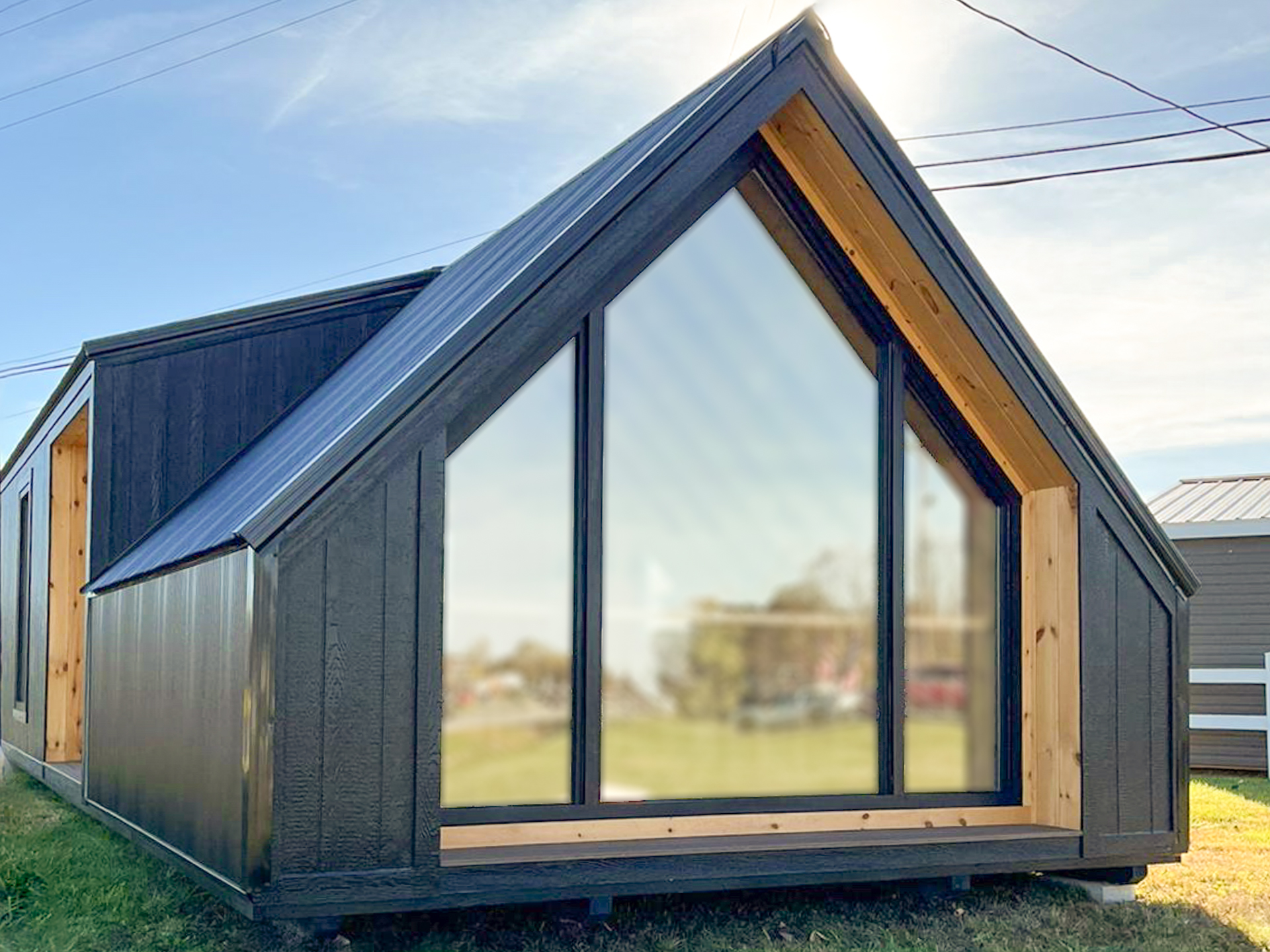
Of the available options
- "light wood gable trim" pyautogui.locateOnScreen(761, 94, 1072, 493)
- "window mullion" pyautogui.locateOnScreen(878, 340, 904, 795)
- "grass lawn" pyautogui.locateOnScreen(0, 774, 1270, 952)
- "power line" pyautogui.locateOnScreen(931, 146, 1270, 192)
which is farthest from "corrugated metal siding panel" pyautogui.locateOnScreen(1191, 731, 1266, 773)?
"window mullion" pyautogui.locateOnScreen(878, 340, 904, 795)

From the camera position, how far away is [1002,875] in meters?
6.91

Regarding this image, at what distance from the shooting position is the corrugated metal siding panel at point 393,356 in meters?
5.38

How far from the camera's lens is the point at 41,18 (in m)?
15.0

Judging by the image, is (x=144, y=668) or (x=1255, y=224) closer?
(x=144, y=668)

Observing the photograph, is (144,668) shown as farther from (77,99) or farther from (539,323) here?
(77,99)

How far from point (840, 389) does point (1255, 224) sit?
6.39m

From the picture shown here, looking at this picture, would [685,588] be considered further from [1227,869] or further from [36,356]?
[36,356]

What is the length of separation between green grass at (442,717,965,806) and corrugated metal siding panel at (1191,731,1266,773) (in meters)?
8.10

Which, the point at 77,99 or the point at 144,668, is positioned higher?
the point at 77,99

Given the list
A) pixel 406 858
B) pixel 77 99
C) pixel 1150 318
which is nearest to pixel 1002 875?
pixel 406 858

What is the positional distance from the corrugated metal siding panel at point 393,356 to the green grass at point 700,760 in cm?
127

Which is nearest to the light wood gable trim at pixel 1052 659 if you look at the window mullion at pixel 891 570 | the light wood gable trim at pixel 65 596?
the window mullion at pixel 891 570

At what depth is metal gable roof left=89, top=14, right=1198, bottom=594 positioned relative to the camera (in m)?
5.01

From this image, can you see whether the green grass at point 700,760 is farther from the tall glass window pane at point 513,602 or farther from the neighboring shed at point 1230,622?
the neighboring shed at point 1230,622
